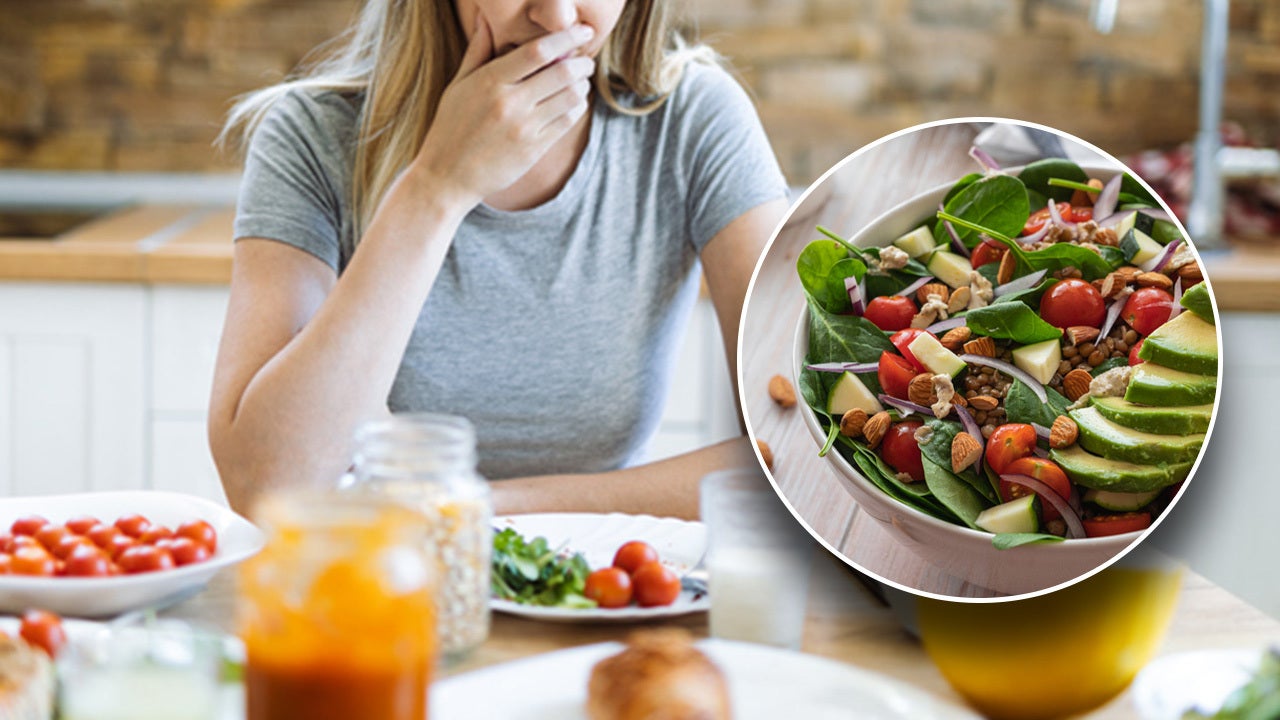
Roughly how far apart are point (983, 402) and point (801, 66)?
2052 millimetres

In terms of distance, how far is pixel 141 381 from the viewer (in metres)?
2.12

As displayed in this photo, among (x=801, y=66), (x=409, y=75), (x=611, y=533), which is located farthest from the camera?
(x=801, y=66)

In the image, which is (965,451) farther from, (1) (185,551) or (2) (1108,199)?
(1) (185,551)

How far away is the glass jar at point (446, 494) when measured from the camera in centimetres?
71

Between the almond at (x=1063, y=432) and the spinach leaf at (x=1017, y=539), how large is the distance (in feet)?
0.16

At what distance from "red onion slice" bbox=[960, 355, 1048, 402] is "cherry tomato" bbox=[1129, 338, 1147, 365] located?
50 mm

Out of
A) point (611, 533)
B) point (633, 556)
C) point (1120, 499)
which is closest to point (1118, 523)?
point (1120, 499)

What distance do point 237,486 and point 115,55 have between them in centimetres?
178

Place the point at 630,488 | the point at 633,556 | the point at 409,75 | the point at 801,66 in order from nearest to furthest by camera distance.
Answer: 1. the point at 633,556
2. the point at 630,488
3. the point at 409,75
4. the point at 801,66

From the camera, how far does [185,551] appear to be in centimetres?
84

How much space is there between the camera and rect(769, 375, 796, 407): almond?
783 mm

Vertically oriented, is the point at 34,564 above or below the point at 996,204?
below

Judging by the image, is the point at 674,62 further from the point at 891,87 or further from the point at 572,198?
the point at 891,87

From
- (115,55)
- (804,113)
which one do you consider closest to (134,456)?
(115,55)
